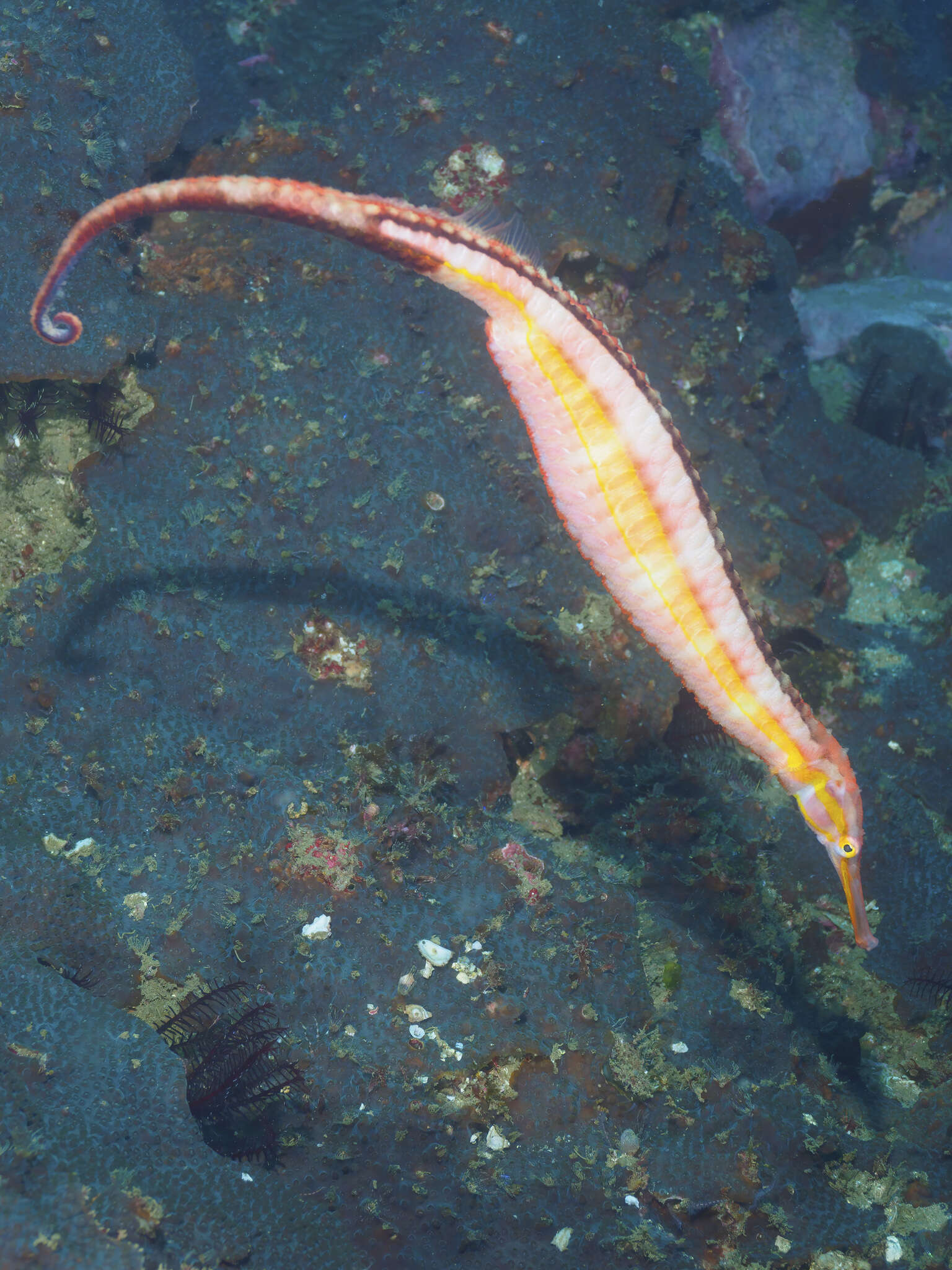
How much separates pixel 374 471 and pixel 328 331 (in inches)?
38.8

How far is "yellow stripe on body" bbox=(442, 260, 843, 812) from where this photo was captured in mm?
2465

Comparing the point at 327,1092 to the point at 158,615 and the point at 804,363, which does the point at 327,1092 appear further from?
the point at 804,363

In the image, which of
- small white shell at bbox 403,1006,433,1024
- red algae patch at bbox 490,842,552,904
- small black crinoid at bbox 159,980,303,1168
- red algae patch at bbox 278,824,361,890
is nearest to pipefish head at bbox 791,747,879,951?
red algae patch at bbox 490,842,552,904

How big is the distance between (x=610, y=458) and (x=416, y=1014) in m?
2.76

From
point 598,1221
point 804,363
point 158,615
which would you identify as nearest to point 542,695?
point 158,615

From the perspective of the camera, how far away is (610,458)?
2.60 metres

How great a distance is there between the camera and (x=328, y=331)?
4684 millimetres

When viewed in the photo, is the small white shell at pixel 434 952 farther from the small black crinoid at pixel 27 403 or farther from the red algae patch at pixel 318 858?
the small black crinoid at pixel 27 403

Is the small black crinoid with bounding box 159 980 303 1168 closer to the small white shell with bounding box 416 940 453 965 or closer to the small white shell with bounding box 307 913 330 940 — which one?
the small white shell with bounding box 307 913 330 940

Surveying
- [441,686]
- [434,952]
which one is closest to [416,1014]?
[434,952]

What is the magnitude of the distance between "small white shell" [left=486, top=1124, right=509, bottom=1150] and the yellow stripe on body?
2143 mm

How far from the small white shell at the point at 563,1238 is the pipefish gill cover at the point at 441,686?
4 cm

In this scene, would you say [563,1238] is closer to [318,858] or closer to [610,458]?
[318,858]

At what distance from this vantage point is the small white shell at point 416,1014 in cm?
357
